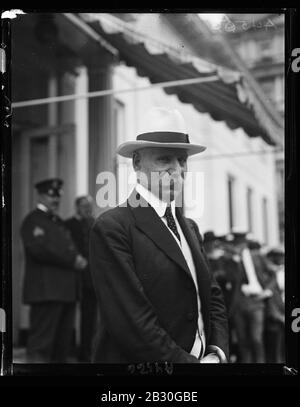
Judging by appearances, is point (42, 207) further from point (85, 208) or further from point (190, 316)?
point (190, 316)

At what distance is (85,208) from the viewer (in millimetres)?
3689

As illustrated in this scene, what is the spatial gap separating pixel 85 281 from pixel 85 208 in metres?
0.35

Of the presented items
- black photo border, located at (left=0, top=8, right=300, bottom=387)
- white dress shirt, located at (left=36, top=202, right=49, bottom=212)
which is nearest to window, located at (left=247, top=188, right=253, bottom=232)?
black photo border, located at (left=0, top=8, right=300, bottom=387)

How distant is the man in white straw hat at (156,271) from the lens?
3.42 m

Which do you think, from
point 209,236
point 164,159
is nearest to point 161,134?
point 164,159

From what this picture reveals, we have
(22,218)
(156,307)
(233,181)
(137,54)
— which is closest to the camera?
(156,307)

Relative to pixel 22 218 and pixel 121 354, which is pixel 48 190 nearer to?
pixel 22 218

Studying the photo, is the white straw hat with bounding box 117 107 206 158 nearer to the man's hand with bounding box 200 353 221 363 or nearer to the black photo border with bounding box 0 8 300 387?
the black photo border with bounding box 0 8 300 387

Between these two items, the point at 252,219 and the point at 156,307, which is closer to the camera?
the point at 156,307
